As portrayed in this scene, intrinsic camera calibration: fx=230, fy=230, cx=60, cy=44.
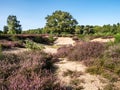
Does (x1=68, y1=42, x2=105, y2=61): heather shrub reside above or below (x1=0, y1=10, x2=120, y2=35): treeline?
below

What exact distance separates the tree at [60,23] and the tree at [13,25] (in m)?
7.74

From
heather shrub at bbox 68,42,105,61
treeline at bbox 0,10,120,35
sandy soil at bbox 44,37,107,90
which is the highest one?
treeline at bbox 0,10,120,35

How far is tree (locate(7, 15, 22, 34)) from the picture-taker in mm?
61750

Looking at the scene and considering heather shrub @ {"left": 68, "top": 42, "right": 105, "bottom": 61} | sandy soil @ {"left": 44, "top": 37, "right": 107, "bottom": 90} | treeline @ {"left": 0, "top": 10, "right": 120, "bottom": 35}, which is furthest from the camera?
treeline @ {"left": 0, "top": 10, "right": 120, "bottom": 35}

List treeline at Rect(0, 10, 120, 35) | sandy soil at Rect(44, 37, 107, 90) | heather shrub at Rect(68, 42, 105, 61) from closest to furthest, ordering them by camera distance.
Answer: sandy soil at Rect(44, 37, 107, 90) → heather shrub at Rect(68, 42, 105, 61) → treeline at Rect(0, 10, 120, 35)

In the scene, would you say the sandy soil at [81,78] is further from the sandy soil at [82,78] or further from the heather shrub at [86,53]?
the heather shrub at [86,53]

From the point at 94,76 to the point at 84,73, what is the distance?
0.48 m

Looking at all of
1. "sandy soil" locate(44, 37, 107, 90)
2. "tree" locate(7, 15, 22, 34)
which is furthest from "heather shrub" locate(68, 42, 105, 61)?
"tree" locate(7, 15, 22, 34)

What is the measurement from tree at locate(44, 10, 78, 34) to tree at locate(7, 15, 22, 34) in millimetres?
7741

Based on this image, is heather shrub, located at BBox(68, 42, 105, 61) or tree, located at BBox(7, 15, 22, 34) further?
tree, located at BBox(7, 15, 22, 34)

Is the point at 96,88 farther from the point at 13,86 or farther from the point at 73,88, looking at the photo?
the point at 13,86

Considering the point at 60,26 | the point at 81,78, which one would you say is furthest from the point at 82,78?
the point at 60,26

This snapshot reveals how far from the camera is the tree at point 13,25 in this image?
203 feet

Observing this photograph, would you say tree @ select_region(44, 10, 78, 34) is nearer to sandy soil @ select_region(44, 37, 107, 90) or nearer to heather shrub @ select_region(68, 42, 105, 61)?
heather shrub @ select_region(68, 42, 105, 61)
